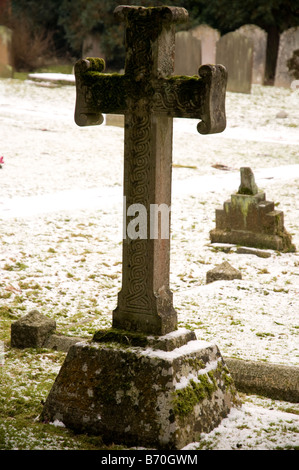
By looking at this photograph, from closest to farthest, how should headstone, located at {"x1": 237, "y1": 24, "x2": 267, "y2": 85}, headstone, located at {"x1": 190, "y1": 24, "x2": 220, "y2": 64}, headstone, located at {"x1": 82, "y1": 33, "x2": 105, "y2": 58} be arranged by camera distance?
headstone, located at {"x1": 237, "y1": 24, "x2": 267, "y2": 85}
headstone, located at {"x1": 190, "y1": 24, "x2": 220, "y2": 64}
headstone, located at {"x1": 82, "y1": 33, "x2": 105, "y2": 58}

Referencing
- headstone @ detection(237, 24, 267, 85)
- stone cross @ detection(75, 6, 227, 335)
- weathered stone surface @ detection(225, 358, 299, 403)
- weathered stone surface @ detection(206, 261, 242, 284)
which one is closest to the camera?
stone cross @ detection(75, 6, 227, 335)

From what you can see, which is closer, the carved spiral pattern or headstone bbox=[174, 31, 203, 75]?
the carved spiral pattern

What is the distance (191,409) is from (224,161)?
1022 centimetres

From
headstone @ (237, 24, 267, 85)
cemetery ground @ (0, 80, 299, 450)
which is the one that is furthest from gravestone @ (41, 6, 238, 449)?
headstone @ (237, 24, 267, 85)

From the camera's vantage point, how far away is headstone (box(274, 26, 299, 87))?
22922mm

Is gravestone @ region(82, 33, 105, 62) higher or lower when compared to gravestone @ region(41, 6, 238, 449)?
higher

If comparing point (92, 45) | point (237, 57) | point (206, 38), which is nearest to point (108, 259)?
point (237, 57)

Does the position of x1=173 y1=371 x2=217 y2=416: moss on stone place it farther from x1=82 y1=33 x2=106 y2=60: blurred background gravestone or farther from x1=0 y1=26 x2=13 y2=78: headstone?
x1=82 y1=33 x2=106 y2=60: blurred background gravestone

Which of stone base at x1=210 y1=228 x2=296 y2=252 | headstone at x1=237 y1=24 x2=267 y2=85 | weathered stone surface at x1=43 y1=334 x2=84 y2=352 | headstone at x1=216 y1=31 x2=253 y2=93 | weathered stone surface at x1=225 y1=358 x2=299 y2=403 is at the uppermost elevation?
headstone at x1=237 y1=24 x2=267 y2=85

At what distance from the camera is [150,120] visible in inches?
168

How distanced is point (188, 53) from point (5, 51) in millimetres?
5279

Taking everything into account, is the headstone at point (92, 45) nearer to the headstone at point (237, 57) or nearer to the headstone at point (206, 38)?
the headstone at point (206, 38)

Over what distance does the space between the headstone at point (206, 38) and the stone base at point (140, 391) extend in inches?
762

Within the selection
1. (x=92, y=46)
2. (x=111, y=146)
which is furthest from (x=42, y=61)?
(x=111, y=146)
